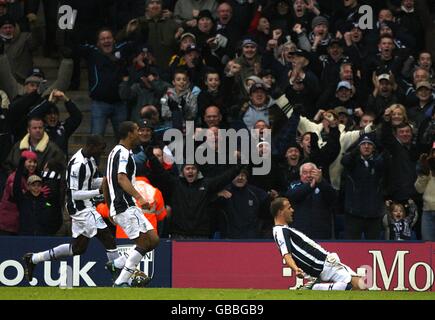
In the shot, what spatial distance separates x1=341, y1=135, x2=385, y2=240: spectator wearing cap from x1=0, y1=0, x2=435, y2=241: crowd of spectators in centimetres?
2

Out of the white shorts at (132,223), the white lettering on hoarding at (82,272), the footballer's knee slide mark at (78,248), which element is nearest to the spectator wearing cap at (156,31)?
the white lettering on hoarding at (82,272)

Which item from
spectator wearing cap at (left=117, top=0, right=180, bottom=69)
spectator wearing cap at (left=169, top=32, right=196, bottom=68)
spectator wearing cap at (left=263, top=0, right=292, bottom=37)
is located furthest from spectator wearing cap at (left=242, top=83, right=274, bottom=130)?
spectator wearing cap at (left=117, top=0, right=180, bottom=69)

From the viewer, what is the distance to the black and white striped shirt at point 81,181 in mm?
17906

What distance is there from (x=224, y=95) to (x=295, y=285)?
134 inches

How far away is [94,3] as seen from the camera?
23.5m

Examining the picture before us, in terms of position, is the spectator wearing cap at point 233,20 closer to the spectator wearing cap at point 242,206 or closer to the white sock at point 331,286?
the spectator wearing cap at point 242,206

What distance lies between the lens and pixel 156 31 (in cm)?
2283

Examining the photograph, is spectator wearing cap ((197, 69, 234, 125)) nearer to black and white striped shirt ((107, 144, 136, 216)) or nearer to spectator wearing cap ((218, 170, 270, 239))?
spectator wearing cap ((218, 170, 270, 239))

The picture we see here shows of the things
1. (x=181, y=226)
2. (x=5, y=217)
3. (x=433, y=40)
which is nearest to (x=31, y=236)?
(x=5, y=217)

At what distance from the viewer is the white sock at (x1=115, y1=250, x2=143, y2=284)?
16.8 metres

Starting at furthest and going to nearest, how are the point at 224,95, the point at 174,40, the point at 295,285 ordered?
the point at 174,40 → the point at 224,95 → the point at 295,285

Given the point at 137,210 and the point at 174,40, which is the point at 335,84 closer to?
the point at 174,40

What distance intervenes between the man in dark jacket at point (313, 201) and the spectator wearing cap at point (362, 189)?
33 cm

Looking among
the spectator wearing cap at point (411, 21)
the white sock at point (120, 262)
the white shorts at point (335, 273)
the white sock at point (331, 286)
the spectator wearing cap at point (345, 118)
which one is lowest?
the white sock at point (331, 286)
